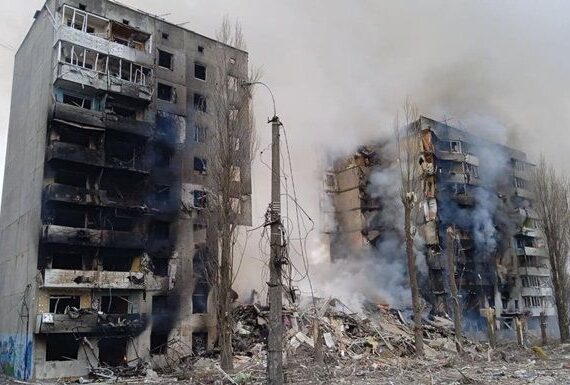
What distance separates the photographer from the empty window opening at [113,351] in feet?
93.4

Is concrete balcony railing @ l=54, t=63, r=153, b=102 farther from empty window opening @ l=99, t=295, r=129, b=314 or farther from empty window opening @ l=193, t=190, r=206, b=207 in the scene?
empty window opening @ l=99, t=295, r=129, b=314

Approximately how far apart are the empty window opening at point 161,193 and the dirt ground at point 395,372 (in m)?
11.5

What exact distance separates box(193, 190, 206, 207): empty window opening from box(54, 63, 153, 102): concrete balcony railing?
7.09m

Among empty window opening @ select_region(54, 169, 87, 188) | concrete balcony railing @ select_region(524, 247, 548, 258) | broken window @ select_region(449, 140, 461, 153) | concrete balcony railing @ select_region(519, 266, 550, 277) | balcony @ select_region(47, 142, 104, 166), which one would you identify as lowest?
concrete balcony railing @ select_region(519, 266, 550, 277)

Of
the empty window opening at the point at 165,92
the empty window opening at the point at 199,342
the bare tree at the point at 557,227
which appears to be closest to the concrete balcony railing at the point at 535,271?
the bare tree at the point at 557,227

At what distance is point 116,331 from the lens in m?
28.1

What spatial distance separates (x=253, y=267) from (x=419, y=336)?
648 inches

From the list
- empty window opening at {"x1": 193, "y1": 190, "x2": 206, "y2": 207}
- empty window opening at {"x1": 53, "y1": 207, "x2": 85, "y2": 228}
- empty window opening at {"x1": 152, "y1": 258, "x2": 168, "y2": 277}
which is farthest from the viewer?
empty window opening at {"x1": 193, "y1": 190, "x2": 206, "y2": 207}

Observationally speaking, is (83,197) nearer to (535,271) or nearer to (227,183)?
(227,183)

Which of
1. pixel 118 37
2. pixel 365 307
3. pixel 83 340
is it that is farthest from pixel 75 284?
pixel 365 307

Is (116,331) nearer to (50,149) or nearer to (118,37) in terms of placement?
(50,149)

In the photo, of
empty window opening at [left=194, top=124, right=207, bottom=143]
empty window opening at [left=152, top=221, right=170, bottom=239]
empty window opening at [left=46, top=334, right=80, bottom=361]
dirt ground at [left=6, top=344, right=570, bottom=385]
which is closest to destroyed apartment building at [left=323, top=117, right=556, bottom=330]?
empty window opening at [left=194, top=124, right=207, bottom=143]

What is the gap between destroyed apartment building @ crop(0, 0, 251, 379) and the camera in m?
27.8

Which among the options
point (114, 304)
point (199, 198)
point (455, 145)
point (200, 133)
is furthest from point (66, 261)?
point (455, 145)
